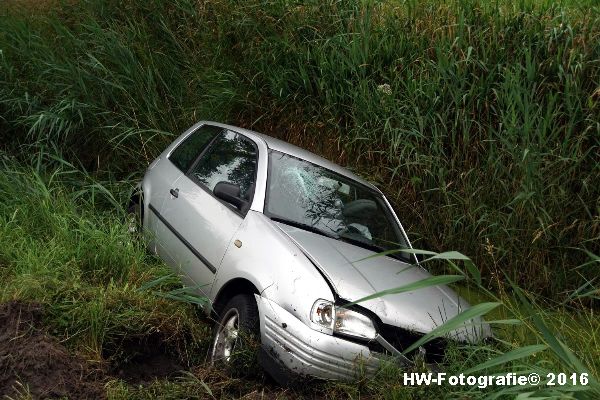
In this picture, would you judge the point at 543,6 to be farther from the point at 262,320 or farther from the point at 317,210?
the point at 262,320

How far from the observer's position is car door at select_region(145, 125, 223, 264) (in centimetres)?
663

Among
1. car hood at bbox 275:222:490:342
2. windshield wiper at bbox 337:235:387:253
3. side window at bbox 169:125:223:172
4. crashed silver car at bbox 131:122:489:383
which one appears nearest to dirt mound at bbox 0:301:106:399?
crashed silver car at bbox 131:122:489:383

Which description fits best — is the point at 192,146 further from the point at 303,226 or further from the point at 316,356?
the point at 316,356

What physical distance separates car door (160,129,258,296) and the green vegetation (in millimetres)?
237

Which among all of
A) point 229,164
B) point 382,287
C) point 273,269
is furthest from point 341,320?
point 229,164

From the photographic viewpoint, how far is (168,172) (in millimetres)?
7156

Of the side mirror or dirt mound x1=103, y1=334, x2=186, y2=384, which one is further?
the side mirror

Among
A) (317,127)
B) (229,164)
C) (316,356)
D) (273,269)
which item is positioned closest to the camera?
(316,356)

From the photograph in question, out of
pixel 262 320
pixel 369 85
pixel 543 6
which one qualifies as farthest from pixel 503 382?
pixel 543 6

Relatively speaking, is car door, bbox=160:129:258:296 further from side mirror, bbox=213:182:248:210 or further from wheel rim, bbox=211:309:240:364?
wheel rim, bbox=211:309:240:364

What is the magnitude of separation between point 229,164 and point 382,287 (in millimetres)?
1952

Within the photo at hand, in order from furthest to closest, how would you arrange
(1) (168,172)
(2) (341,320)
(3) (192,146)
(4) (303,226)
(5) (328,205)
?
(3) (192,146), (1) (168,172), (5) (328,205), (4) (303,226), (2) (341,320)

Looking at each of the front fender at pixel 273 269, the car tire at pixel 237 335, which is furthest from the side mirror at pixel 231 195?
the car tire at pixel 237 335

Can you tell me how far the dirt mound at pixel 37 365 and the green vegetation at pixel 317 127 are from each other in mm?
187
